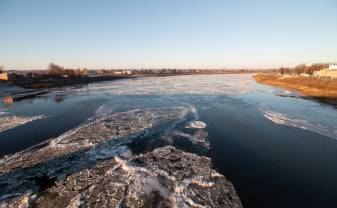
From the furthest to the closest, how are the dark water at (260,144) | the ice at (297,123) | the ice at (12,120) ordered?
1. the ice at (12,120)
2. the ice at (297,123)
3. the dark water at (260,144)

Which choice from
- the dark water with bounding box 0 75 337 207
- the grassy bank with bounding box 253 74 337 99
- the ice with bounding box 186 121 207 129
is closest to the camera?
the dark water with bounding box 0 75 337 207

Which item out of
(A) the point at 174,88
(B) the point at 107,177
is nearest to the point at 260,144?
(B) the point at 107,177

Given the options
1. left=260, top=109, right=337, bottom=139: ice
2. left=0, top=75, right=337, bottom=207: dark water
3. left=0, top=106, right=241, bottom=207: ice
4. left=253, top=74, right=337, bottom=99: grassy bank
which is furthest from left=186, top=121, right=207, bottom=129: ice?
left=253, top=74, right=337, bottom=99: grassy bank

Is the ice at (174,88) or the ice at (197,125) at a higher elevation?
the ice at (197,125)

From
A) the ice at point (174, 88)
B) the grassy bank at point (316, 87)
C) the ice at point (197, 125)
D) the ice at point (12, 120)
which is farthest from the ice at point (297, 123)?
the ice at point (12, 120)

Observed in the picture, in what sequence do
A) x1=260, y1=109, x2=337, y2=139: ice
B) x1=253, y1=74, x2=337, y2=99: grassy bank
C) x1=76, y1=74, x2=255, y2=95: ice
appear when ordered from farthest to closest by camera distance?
x1=76, y1=74, x2=255, y2=95: ice → x1=253, y1=74, x2=337, y2=99: grassy bank → x1=260, y1=109, x2=337, y2=139: ice

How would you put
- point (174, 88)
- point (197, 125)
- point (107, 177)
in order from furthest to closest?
point (174, 88) → point (197, 125) → point (107, 177)

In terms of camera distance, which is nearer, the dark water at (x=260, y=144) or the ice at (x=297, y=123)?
the dark water at (x=260, y=144)

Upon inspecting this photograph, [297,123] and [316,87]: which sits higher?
[297,123]

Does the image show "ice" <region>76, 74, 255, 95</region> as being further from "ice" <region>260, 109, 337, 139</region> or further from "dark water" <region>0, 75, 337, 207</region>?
"ice" <region>260, 109, 337, 139</region>

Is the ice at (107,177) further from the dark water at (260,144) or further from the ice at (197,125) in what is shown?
the ice at (197,125)

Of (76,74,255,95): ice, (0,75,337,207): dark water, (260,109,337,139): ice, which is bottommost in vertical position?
(76,74,255,95): ice

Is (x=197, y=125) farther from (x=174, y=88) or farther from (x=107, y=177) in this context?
(x=174, y=88)

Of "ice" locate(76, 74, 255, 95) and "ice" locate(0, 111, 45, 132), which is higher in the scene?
"ice" locate(0, 111, 45, 132)
